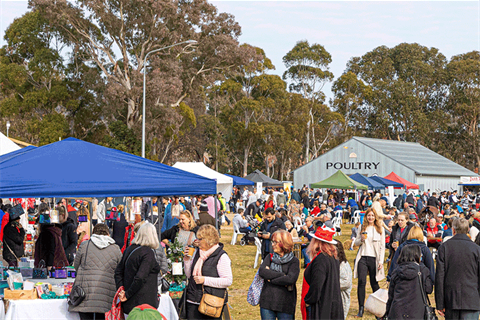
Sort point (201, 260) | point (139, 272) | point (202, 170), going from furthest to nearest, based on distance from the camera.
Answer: point (202, 170), point (201, 260), point (139, 272)

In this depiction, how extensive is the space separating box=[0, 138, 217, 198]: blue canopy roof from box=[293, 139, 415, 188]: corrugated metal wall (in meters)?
39.2

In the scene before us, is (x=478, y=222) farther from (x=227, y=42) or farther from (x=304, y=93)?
(x=304, y=93)

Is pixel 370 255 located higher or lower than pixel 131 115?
lower

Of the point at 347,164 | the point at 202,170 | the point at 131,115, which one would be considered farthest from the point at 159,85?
the point at 347,164

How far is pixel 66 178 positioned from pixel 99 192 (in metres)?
0.42

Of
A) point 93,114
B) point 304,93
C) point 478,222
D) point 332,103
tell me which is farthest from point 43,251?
point 332,103

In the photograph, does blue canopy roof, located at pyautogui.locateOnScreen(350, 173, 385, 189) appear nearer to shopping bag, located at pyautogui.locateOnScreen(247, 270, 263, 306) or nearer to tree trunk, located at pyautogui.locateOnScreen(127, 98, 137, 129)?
tree trunk, located at pyautogui.locateOnScreen(127, 98, 137, 129)

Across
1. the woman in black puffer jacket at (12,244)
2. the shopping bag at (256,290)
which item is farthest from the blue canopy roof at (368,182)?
the shopping bag at (256,290)

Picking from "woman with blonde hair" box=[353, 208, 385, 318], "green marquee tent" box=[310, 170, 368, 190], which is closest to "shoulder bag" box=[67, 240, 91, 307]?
"woman with blonde hair" box=[353, 208, 385, 318]

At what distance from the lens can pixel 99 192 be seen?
6391 mm

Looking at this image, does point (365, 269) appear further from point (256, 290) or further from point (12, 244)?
point (12, 244)

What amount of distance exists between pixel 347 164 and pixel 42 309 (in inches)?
1662

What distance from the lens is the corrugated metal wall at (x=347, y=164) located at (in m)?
45.2

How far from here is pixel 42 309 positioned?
6066 millimetres
